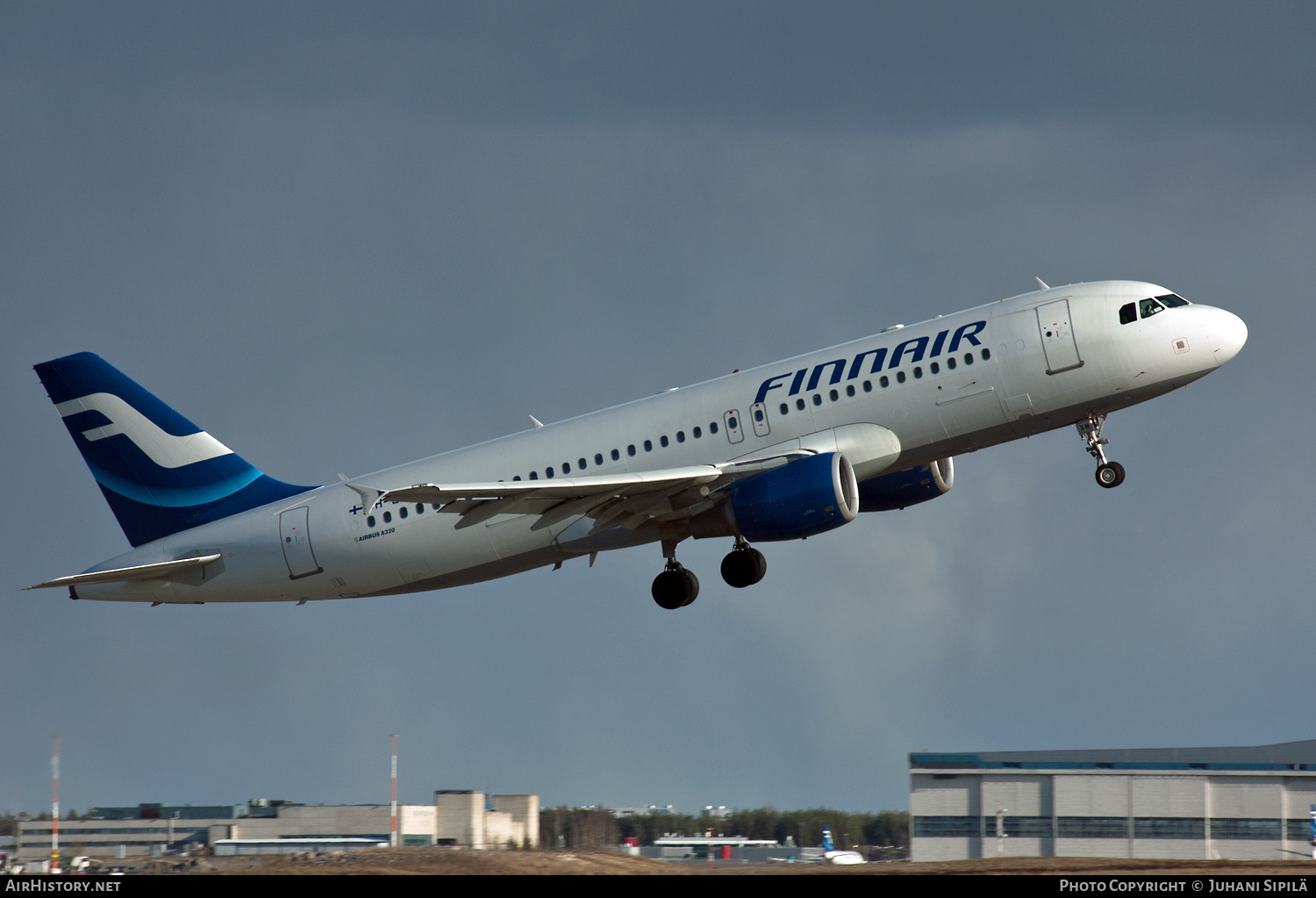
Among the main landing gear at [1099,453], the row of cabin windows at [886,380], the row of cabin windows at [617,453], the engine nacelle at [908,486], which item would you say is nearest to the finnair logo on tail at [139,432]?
the row of cabin windows at [617,453]

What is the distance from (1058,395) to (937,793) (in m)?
25.8

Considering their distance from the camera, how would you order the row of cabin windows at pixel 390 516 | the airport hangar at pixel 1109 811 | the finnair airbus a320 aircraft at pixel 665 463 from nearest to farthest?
1. the finnair airbus a320 aircraft at pixel 665 463
2. the row of cabin windows at pixel 390 516
3. the airport hangar at pixel 1109 811

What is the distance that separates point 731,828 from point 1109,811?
17.1m

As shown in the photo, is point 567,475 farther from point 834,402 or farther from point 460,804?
point 460,804

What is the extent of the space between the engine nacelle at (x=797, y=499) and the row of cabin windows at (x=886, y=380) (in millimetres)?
1672

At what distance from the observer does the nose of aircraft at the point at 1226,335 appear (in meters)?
32.0

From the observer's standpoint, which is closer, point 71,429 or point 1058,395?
point 1058,395

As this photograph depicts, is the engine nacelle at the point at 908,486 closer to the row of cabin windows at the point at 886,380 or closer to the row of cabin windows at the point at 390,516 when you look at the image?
the row of cabin windows at the point at 886,380

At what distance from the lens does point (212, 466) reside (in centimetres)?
3947
